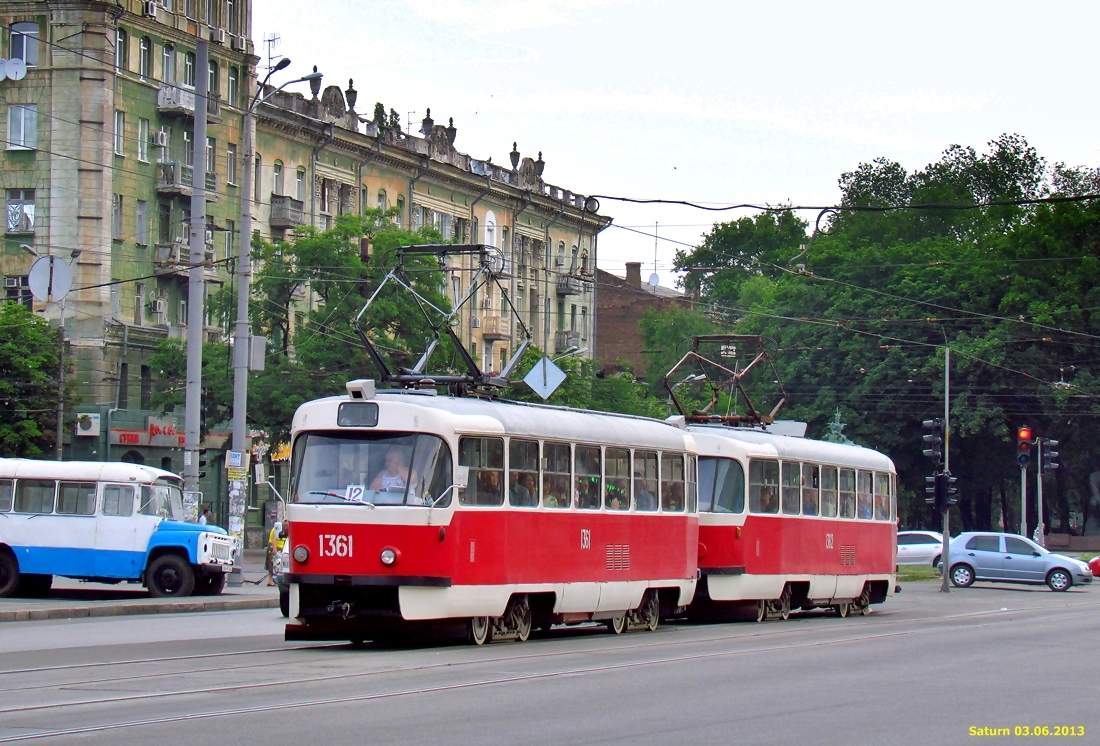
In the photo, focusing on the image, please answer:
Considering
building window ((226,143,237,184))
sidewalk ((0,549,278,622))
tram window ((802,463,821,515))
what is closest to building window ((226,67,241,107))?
building window ((226,143,237,184))

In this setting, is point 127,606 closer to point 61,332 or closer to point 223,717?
point 223,717

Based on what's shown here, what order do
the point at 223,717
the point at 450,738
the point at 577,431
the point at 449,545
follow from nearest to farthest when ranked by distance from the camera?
the point at 450,738
the point at 223,717
the point at 449,545
the point at 577,431

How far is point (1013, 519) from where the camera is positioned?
84188 millimetres

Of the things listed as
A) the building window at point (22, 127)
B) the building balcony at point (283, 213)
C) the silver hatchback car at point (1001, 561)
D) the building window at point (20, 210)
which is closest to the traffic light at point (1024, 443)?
the silver hatchback car at point (1001, 561)

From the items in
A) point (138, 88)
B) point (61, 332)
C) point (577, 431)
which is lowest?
point (577, 431)

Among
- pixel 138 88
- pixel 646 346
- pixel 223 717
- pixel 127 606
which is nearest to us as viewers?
pixel 223 717

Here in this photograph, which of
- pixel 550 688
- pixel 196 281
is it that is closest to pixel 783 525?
Result: pixel 196 281

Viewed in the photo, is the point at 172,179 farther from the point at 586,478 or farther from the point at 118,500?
the point at 586,478

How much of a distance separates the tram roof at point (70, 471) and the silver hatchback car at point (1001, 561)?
76.8ft

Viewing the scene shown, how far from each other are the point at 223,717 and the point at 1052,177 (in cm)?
7597

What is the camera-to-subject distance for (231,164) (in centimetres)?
5809

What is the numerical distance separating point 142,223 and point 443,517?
3837 centimetres

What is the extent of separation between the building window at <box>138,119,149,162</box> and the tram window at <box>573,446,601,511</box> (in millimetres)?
35711

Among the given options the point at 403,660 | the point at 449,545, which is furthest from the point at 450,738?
the point at 449,545
